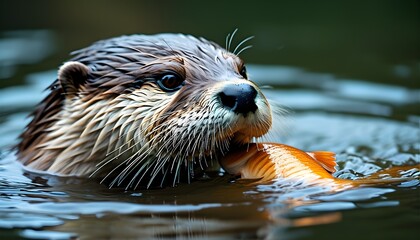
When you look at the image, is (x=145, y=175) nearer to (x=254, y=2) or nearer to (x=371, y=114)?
(x=371, y=114)

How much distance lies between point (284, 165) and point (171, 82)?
0.83 metres

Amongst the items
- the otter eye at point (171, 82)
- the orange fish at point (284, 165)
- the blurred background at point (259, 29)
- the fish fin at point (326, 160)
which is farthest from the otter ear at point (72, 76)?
the blurred background at point (259, 29)

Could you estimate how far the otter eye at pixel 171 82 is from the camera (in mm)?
4492

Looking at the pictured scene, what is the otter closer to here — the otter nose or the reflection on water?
the otter nose

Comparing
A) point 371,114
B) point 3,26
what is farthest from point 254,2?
point 371,114

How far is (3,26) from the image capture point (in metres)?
10.9

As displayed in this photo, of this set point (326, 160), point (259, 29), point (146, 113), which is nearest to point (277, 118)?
point (326, 160)

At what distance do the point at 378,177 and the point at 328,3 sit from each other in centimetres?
873

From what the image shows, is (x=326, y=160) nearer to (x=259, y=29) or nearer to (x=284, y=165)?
(x=284, y=165)

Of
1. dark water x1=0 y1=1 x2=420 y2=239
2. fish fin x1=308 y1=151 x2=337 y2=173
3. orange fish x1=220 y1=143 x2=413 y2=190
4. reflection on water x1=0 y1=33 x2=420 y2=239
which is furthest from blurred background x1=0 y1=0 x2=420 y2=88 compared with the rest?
orange fish x1=220 y1=143 x2=413 y2=190

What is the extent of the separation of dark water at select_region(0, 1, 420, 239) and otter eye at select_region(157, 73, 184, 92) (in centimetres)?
58

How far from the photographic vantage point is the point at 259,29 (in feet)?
36.0

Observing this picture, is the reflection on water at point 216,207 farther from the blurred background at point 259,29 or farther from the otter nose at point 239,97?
the blurred background at point 259,29

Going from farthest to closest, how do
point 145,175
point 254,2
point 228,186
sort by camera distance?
1. point 254,2
2. point 145,175
3. point 228,186
